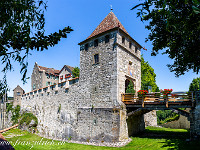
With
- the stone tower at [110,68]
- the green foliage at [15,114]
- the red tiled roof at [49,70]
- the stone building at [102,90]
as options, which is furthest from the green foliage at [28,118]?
the red tiled roof at [49,70]

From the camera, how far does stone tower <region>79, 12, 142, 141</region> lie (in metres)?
12.8

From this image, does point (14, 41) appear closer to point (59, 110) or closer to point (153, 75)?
point (59, 110)

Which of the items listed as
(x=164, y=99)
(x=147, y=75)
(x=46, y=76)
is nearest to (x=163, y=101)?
(x=164, y=99)

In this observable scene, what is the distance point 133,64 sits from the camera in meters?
15.9

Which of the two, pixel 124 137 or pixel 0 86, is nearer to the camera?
pixel 0 86

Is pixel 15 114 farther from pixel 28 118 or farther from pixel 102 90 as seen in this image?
pixel 102 90

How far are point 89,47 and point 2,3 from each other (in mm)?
12015

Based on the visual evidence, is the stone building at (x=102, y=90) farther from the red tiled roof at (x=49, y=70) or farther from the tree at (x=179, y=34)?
the red tiled roof at (x=49, y=70)

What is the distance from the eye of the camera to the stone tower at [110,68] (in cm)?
1284

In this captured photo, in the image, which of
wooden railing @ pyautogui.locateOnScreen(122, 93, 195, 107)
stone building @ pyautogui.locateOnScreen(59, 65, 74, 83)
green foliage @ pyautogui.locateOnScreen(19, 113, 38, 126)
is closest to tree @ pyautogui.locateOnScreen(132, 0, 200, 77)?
wooden railing @ pyautogui.locateOnScreen(122, 93, 195, 107)

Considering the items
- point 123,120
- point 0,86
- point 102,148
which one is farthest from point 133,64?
point 0,86

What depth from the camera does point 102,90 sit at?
1377 cm

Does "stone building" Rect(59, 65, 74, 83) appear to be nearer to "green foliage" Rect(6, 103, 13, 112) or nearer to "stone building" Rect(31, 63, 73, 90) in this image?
"stone building" Rect(31, 63, 73, 90)

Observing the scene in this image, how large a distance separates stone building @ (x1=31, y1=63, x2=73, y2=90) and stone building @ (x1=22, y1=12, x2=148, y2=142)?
1744 cm
